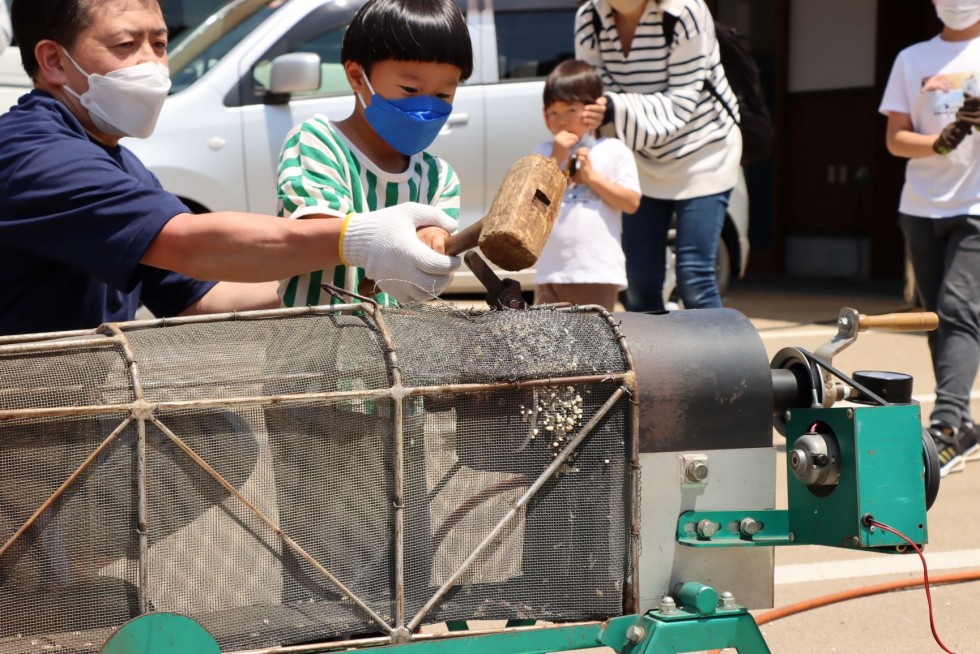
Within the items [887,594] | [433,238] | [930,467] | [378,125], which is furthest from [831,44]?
[433,238]

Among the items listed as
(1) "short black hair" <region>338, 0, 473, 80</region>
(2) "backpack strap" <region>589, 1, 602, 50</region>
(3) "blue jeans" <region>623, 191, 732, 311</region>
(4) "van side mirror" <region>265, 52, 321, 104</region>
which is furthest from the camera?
(4) "van side mirror" <region>265, 52, 321, 104</region>

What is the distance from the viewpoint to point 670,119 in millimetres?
4355

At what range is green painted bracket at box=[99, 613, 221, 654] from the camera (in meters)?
1.68

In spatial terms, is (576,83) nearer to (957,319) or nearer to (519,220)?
(957,319)

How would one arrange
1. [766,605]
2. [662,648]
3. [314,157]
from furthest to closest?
[314,157] < [766,605] < [662,648]

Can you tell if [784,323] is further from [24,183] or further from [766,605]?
[24,183]

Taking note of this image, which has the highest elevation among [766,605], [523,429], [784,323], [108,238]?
[108,238]

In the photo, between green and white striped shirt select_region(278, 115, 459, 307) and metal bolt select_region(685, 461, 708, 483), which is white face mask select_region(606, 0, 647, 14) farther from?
metal bolt select_region(685, 461, 708, 483)

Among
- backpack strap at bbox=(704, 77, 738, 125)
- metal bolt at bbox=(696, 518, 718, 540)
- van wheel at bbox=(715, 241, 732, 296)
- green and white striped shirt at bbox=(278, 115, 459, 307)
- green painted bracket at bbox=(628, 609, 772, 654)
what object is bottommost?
van wheel at bbox=(715, 241, 732, 296)

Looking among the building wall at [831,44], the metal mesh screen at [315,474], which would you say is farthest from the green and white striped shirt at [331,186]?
the building wall at [831,44]

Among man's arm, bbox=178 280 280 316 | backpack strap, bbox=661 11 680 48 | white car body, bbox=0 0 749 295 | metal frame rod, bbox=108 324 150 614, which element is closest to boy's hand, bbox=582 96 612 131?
backpack strap, bbox=661 11 680 48

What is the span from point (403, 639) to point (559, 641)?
25cm

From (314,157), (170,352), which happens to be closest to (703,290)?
(314,157)

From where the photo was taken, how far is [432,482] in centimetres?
187
